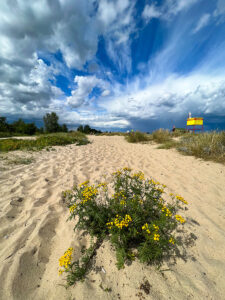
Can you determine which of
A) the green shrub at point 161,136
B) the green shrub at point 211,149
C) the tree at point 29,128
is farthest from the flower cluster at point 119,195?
the tree at point 29,128

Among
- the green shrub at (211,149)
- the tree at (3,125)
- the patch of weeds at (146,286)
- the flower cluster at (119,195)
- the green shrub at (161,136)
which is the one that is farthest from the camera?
the tree at (3,125)

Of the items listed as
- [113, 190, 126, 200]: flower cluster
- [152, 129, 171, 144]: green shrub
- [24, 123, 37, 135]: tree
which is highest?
[24, 123, 37, 135]: tree

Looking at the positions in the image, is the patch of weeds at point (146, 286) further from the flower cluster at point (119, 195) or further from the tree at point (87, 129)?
the tree at point (87, 129)

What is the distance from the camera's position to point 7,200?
7.56 ft

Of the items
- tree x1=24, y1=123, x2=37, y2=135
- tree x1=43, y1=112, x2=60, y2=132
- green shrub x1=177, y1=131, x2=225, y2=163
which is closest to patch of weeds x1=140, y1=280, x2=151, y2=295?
green shrub x1=177, y1=131, x2=225, y2=163

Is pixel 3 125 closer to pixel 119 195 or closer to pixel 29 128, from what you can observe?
pixel 29 128

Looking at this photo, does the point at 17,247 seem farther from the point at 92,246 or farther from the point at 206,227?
the point at 206,227

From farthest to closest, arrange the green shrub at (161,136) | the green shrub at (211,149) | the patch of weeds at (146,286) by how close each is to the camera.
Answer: the green shrub at (161,136) → the green shrub at (211,149) → the patch of weeds at (146,286)

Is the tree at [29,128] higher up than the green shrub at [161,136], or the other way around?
the tree at [29,128]

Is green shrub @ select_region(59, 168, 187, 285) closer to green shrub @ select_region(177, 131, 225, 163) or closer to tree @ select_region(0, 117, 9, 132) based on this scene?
green shrub @ select_region(177, 131, 225, 163)

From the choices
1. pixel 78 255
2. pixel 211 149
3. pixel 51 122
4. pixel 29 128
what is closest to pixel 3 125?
pixel 29 128

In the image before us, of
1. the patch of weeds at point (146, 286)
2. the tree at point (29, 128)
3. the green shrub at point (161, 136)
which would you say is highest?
the tree at point (29, 128)

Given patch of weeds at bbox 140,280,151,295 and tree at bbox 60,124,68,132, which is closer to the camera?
patch of weeds at bbox 140,280,151,295

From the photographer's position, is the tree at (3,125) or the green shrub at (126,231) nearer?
the green shrub at (126,231)
